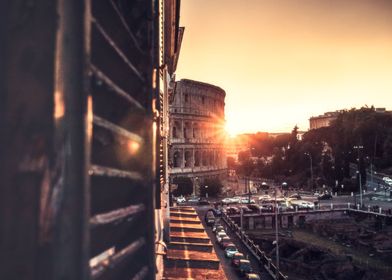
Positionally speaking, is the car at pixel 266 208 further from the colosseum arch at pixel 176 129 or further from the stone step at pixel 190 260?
the stone step at pixel 190 260

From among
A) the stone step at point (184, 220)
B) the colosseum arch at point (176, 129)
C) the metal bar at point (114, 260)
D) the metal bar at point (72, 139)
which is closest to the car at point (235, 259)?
the stone step at point (184, 220)

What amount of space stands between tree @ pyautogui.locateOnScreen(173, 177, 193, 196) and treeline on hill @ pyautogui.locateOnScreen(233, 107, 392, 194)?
30.0 m

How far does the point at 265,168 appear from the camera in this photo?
92.1 m

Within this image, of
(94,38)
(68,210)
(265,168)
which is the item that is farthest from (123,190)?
(265,168)

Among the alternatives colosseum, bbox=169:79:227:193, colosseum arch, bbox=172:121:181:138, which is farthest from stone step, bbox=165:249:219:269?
colosseum arch, bbox=172:121:181:138

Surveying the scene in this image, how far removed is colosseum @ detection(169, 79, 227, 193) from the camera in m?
60.8

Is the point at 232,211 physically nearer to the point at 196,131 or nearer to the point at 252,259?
the point at 252,259

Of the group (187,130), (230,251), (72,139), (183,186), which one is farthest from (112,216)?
(187,130)

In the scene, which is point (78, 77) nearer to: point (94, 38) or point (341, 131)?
point (94, 38)

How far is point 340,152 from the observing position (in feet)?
244

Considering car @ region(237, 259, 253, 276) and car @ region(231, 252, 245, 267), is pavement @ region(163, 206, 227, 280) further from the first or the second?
car @ region(231, 252, 245, 267)

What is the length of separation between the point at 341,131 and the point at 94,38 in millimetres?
85779

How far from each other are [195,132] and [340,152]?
1232 inches

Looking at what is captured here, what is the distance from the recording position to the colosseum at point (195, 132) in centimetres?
6084
